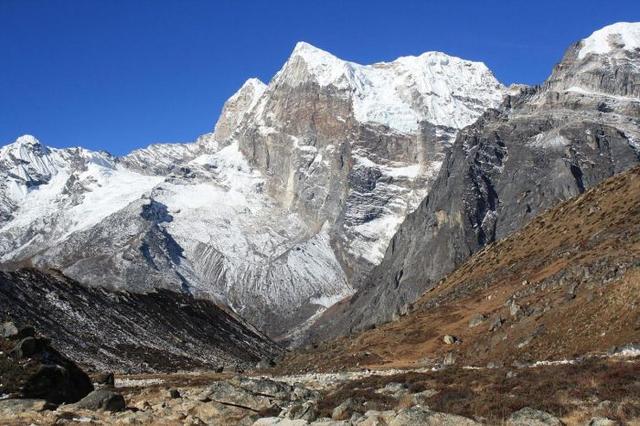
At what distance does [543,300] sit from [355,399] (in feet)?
112

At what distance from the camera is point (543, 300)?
2537 inches

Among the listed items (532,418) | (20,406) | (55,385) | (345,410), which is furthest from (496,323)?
(20,406)

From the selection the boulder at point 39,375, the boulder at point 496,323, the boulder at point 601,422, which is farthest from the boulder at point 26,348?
the boulder at point 496,323

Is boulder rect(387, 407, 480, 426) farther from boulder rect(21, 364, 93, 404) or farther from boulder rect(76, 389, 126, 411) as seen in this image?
boulder rect(21, 364, 93, 404)

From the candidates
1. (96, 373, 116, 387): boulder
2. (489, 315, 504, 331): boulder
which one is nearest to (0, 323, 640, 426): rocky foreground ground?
(96, 373, 116, 387): boulder

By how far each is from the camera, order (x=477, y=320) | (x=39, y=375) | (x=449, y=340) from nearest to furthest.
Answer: (x=39, y=375)
(x=449, y=340)
(x=477, y=320)

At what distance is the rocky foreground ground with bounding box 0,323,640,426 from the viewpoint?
1107 inches

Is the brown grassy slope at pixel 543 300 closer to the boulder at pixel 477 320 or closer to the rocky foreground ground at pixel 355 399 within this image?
the boulder at pixel 477 320

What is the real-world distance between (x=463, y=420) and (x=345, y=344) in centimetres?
6382

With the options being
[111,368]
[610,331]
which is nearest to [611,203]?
[610,331]

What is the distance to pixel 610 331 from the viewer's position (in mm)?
47125

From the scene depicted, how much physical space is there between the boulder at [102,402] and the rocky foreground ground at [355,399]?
0.05 metres

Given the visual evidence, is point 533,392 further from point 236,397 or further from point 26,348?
point 26,348

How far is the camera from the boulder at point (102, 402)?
34219 mm
